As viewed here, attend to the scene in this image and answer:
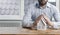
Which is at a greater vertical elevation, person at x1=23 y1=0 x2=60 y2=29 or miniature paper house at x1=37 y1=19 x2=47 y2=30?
person at x1=23 y1=0 x2=60 y2=29

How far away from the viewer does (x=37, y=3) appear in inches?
59.6

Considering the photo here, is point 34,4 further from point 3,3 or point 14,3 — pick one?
point 3,3

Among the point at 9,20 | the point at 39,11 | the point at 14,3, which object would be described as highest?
the point at 14,3

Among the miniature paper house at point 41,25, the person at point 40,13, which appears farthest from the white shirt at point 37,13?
the miniature paper house at point 41,25

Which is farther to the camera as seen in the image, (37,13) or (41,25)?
(37,13)

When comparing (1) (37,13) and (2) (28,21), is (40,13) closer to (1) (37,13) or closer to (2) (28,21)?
(1) (37,13)

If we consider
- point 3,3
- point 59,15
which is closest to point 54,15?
point 59,15

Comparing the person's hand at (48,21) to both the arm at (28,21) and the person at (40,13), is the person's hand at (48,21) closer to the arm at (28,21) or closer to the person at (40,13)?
the person at (40,13)

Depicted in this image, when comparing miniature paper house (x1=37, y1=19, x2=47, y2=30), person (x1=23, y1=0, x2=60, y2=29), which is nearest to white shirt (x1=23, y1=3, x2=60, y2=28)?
person (x1=23, y1=0, x2=60, y2=29)

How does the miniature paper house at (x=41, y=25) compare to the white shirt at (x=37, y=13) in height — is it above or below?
below

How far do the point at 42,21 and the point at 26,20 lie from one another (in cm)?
19

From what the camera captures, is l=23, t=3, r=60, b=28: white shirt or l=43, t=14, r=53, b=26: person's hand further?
l=23, t=3, r=60, b=28: white shirt

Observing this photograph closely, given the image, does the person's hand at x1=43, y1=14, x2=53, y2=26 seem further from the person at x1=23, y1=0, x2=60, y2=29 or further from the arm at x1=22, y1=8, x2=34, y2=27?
the arm at x1=22, y1=8, x2=34, y2=27

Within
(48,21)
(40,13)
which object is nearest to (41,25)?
(48,21)
